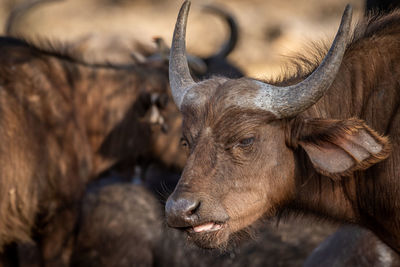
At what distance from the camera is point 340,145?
3.11 m

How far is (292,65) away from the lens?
3807 millimetres

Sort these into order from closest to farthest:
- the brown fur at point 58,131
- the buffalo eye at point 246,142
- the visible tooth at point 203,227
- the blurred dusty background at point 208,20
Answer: the visible tooth at point 203,227
the buffalo eye at point 246,142
the brown fur at point 58,131
the blurred dusty background at point 208,20

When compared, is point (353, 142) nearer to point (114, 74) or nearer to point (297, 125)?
point (297, 125)

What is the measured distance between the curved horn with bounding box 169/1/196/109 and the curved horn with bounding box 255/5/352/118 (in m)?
0.49

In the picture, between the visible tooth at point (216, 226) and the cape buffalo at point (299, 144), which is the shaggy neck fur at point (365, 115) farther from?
the visible tooth at point (216, 226)

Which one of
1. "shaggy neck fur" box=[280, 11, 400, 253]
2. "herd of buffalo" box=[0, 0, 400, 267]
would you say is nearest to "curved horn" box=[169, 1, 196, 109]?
"herd of buffalo" box=[0, 0, 400, 267]

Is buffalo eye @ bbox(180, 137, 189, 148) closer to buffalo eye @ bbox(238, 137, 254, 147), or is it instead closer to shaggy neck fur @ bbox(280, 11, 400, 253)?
buffalo eye @ bbox(238, 137, 254, 147)

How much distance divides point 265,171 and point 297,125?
30cm

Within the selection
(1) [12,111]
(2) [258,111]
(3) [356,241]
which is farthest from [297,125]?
(1) [12,111]

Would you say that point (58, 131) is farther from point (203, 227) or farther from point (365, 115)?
point (365, 115)

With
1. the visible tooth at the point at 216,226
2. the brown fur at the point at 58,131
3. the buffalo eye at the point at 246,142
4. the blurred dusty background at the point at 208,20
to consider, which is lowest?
the blurred dusty background at the point at 208,20

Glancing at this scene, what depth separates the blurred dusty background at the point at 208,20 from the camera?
18.5 m

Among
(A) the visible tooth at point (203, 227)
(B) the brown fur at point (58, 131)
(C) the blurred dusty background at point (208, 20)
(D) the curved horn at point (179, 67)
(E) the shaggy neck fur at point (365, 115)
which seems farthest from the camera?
(C) the blurred dusty background at point (208, 20)

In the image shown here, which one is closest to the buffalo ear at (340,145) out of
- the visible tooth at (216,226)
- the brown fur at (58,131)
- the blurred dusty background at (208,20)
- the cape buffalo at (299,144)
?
the cape buffalo at (299,144)
